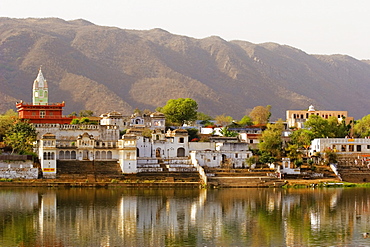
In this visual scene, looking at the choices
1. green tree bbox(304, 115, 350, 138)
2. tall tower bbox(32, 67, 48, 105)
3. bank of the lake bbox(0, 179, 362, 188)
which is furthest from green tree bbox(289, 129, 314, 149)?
tall tower bbox(32, 67, 48, 105)

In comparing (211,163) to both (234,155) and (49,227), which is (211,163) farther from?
(49,227)

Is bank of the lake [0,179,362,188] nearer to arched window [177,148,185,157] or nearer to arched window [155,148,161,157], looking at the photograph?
arched window [155,148,161,157]

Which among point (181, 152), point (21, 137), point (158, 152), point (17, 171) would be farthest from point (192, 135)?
point (17, 171)

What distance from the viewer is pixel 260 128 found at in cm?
9088

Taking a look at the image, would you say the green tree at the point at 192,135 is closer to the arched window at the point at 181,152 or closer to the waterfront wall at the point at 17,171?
the arched window at the point at 181,152

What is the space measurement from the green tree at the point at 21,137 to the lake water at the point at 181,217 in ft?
28.5

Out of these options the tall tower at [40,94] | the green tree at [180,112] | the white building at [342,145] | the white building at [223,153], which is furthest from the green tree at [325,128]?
the tall tower at [40,94]

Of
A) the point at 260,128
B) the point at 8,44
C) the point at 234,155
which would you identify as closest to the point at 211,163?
the point at 234,155

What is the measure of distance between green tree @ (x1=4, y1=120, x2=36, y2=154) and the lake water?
8.67 metres

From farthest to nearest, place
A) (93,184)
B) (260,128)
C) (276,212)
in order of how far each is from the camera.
Answer: 1. (260,128)
2. (93,184)
3. (276,212)

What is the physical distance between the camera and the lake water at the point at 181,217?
40594 mm

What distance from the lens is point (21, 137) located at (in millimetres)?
68812

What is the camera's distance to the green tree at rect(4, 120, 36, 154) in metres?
68.6

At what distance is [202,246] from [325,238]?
274 inches
